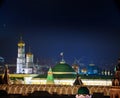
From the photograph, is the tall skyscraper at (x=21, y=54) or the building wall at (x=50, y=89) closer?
the building wall at (x=50, y=89)

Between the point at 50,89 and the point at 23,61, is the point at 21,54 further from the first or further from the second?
the point at 50,89

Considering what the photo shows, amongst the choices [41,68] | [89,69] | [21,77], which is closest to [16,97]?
[21,77]

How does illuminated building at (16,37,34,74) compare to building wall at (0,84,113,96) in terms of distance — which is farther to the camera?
illuminated building at (16,37,34,74)

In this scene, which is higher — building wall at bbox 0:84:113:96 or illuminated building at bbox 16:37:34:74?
illuminated building at bbox 16:37:34:74

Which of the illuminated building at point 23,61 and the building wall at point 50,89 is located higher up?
the illuminated building at point 23,61

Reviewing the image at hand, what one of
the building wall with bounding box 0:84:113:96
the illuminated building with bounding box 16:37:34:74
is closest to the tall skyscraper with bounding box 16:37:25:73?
the illuminated building with bounding box 16:37:34:74

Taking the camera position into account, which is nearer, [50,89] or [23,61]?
[50,89]

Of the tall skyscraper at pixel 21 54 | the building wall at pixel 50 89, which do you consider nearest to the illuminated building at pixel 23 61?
the tall skyscraper at pixel 21 54

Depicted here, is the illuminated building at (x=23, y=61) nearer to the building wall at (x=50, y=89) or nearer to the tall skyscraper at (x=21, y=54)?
the tall skyscraper at (x=21, y=54)

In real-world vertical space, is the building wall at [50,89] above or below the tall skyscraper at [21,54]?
below

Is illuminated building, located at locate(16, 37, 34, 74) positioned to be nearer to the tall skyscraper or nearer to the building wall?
the tall skyscraper

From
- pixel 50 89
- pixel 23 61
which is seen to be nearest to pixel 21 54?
pixel 23 61

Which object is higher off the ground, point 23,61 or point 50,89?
point 23,61

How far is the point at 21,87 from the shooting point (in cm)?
2492
